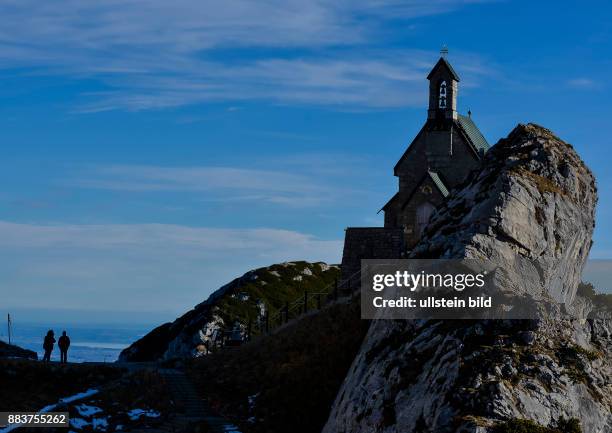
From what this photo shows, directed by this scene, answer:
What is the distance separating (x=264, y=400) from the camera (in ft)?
126

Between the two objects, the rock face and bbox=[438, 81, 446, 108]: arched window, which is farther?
bbox=[438, 81, 446, 108]: arched window

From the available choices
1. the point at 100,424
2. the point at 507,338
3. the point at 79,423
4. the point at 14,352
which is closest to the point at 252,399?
the point at 100,424

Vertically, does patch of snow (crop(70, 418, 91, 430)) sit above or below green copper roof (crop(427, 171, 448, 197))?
below

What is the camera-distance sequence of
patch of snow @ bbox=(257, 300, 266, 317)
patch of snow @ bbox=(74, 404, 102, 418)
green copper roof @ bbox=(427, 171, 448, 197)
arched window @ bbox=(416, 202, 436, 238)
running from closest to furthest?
1. patch of snow @ bbox=(74, 404, 102, 418)
2. arched window @ bbox=(416, 202, 436, 238)
3. green copper roof @ bbox=(427, 171, 448, 197)
4. patch of snow @ bbox=(257, 300, 266, 317)

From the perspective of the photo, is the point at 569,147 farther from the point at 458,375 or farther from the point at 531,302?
the point at 458,375

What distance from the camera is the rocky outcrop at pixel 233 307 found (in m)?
71.5

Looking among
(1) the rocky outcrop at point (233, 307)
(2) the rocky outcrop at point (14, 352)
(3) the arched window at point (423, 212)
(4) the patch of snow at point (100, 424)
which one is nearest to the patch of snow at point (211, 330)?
(1) the rocky outcrop at point (233, 307)

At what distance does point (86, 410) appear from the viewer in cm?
3872

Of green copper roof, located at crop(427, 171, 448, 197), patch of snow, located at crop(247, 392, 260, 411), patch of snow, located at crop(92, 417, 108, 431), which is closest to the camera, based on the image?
patch of snow, located at crop(92, 417, 108, 431)

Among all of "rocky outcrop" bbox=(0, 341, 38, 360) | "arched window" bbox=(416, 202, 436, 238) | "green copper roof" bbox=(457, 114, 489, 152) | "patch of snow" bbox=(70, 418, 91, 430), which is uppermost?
"green copper roof" bbox=(457, 114, 489, 152)

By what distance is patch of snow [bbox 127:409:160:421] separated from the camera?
3831 cm

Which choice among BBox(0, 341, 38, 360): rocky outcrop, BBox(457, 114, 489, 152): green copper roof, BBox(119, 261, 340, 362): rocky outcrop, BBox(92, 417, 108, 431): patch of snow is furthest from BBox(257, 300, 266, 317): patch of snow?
BBox(92, 417, 108, 431): patch of snow

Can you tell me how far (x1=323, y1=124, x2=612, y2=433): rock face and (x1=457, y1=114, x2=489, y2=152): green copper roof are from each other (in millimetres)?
26127

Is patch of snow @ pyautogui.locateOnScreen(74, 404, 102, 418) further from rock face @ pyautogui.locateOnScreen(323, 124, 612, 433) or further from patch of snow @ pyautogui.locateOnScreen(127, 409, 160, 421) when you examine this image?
rock face @ pyautogui.locateOnScreen(323, 124, 612, 433)
